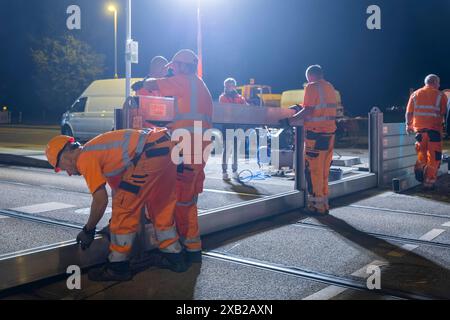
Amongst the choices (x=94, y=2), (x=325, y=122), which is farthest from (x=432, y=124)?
(x=94, y=2)

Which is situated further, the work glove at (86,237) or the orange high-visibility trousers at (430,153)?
the orange high-visibility trousers at (430,153)

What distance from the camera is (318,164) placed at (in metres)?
6.89

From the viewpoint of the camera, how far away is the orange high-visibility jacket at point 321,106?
22.5ft

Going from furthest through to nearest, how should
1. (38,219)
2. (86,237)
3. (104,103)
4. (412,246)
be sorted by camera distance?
(104,103)
(38,219)
(412,246)
(86,237)

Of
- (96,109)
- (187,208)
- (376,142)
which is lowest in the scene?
(187,208)

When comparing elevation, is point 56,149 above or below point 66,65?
below

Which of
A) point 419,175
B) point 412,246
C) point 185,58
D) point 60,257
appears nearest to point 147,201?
point 60,257

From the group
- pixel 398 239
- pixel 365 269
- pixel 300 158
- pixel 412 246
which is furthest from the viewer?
pixel 300 158

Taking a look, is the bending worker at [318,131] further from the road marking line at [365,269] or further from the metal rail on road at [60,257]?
the road marking line at [365,269]

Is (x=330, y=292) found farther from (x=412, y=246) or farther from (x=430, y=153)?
(x=430, y=153)

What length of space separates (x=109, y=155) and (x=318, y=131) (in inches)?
138

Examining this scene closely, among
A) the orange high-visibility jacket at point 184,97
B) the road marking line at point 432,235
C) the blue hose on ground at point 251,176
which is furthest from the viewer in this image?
the blue hose on ground at point 251,176

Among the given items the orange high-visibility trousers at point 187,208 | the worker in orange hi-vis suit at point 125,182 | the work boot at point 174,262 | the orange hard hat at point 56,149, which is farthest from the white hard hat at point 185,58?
the work boot at point 174,262

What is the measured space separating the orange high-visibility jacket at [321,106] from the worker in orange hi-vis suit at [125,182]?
284 centimetres
